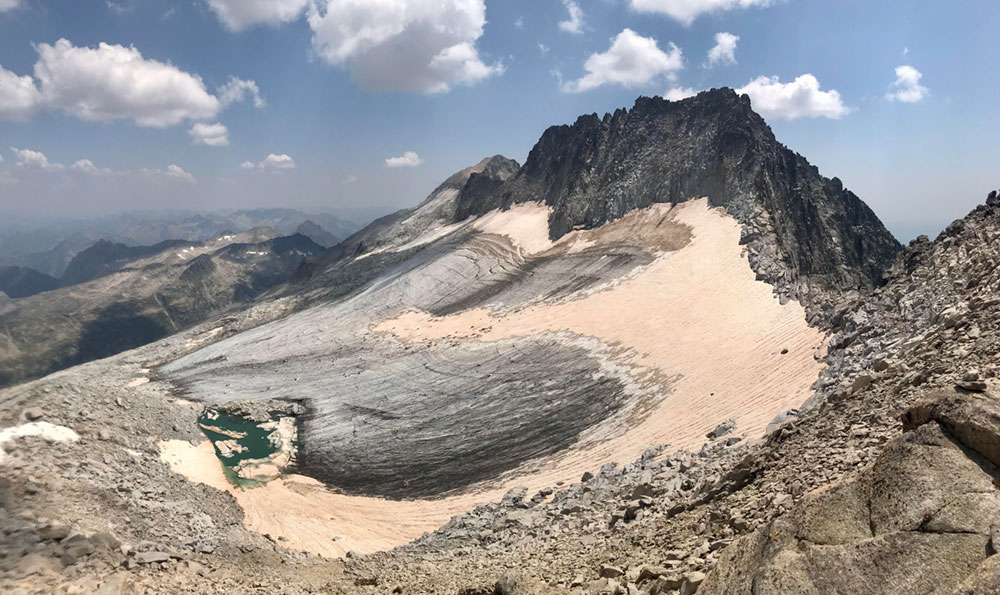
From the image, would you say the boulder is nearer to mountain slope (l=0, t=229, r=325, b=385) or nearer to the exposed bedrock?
the exposed bedrock

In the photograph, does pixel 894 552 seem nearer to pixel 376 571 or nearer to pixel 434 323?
pixel 376 571

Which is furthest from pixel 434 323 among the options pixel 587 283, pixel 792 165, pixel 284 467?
pixel 792 165

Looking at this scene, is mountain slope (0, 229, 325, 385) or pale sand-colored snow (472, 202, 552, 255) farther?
mountain slope (0, 229, 325, 385)

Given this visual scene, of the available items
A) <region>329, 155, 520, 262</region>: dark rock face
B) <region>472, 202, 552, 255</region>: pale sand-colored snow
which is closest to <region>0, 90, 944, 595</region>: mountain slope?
<region>472, 202, 552, 255</region>: pale sand-colored snow

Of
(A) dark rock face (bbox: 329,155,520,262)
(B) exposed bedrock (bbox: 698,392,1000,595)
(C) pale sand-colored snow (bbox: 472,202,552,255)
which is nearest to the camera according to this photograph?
(B) exposed bedrock (bbox: 698,392,1000,595)

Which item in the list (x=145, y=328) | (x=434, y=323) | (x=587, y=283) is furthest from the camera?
(x=145, y=328)

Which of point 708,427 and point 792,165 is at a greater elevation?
point 792,165
